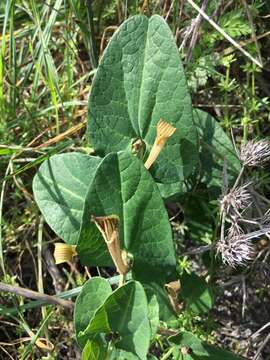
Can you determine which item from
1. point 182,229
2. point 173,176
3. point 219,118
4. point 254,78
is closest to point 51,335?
point 182,229

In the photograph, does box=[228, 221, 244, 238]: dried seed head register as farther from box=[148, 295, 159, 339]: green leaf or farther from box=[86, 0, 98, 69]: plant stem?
box=[86, 0, 98, 69]: plant stem

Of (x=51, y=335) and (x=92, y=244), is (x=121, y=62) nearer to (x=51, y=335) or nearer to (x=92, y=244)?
(x=92, y=244)

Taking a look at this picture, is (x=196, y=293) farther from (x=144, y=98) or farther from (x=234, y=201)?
(x=144, y=98)

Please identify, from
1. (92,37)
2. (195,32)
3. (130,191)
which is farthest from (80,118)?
(130,191)

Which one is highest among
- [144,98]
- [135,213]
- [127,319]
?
[144,98]

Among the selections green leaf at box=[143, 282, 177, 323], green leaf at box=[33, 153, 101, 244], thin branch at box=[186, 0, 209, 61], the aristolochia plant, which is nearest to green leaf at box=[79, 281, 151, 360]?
the aristolochia plant

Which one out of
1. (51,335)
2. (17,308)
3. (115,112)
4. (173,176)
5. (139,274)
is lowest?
(51,335)

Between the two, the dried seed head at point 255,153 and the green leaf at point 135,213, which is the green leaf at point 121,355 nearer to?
the green leaf at point 135,213
